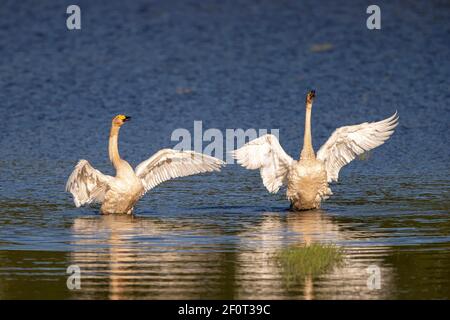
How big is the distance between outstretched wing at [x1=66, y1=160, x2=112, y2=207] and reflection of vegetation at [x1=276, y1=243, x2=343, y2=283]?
18.9 feet

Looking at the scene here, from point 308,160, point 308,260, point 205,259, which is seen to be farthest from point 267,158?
point 308,260

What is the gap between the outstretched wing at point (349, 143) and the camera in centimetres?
2166

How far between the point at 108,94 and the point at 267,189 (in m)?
10.6

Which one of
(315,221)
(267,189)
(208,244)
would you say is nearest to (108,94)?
(267,189)

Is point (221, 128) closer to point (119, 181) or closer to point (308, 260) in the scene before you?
point (119, 181)

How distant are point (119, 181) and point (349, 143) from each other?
3.94 m

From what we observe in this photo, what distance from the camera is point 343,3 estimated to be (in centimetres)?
4184

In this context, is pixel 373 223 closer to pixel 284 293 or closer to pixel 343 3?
pixel 284 293

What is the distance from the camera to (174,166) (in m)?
21.9

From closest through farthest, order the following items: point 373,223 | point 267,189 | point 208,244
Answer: point 208,244 < point 373,223 < point 267,189

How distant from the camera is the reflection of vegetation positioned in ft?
47.5

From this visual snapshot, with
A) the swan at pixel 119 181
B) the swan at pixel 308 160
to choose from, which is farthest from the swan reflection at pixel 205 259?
the swan at pixel 308 160

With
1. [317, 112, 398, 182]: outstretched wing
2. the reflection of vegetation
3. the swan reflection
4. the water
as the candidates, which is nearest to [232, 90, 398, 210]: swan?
[317, 112, 398, 182]: outstretched wing

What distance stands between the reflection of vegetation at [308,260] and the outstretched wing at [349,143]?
20.3ft
